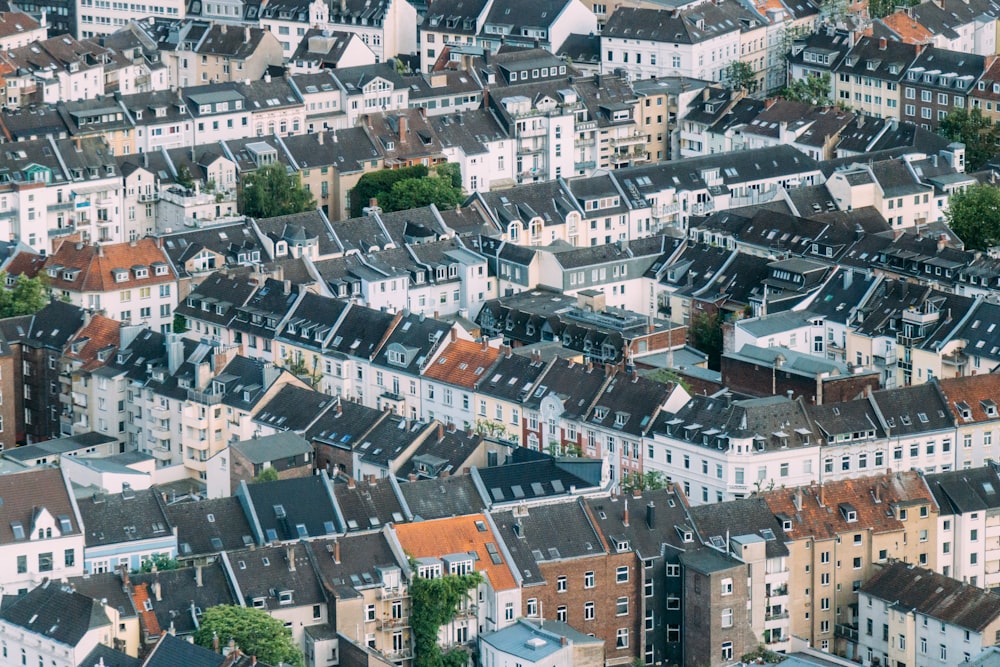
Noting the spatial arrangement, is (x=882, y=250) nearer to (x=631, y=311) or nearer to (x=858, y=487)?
(x=631, y=311)

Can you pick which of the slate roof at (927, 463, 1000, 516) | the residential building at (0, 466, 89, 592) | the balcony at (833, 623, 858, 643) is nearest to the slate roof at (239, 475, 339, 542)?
the residential building at (0, 466, 89, 592)

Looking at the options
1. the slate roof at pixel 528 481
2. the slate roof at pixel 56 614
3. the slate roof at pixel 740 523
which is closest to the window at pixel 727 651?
the slate roof at pixel 740 523

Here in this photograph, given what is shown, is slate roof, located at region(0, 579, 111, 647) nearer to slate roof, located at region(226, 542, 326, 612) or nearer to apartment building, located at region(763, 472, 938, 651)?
slate roof, located at region(226, 542, 326, 612)

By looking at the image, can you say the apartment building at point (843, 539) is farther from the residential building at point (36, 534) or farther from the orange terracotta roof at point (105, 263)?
the orange terracotta roof at point (105, 263)

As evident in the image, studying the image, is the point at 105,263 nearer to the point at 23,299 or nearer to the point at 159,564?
the point at 23,299

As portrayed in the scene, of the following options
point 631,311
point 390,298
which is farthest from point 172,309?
point 631,311
